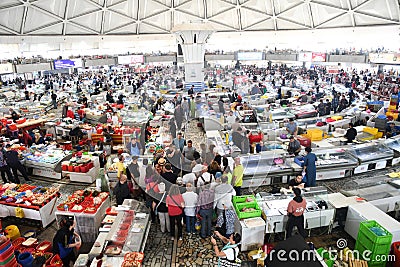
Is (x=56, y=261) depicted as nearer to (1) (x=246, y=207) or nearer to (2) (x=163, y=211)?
(2) (x=163, y=211)

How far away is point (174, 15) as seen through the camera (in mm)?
26500

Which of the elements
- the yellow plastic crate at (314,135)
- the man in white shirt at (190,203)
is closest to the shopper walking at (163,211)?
the man in white shirt at (190,203)

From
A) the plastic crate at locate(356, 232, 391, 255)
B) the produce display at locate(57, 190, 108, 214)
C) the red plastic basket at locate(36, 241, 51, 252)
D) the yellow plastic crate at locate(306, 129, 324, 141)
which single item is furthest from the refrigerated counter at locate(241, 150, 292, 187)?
the red plastic basket at locate(36, 241, 51, 252)

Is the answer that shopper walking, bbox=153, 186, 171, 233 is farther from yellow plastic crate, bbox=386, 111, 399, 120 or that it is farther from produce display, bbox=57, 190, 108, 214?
yellow plastic crate, bbox=386, 111, 399, 120

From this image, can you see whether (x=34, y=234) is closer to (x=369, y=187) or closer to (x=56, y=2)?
(x=369, y=187)

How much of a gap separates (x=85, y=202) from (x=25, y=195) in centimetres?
187

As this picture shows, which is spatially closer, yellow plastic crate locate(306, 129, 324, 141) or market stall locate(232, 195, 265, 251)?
market stall locate(232, 195, 265, 251)

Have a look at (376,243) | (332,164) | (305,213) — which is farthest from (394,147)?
(376,243)

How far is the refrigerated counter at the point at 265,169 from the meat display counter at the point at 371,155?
2.50 m

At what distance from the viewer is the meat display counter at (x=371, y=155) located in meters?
9.43

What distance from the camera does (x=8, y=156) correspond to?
29.8 feet

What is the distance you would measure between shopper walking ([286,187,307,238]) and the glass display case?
14.8 ft

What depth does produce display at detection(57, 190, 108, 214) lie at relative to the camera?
264 inches

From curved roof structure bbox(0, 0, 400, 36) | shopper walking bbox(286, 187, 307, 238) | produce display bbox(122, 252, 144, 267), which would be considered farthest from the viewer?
curved roof structure bbox(0, 0, 400, 36)
